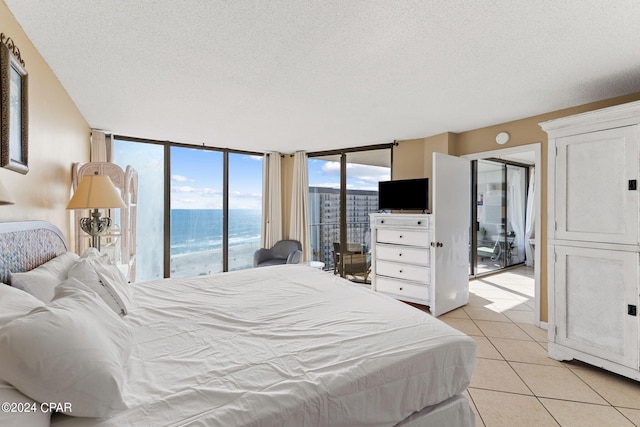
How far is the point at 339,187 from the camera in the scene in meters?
5.39

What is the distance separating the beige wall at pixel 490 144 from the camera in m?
3.25

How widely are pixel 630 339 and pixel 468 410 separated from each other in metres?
1.78

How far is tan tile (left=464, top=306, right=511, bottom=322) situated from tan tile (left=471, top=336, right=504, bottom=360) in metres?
0.65

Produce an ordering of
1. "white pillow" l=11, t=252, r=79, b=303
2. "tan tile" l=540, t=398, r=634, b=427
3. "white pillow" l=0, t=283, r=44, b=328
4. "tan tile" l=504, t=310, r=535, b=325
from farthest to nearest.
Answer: "tan tile" l=504, t=310, r=535, b=325 → "tan tile" l=540, t=398, r=634, b=427 → "white pillow" l=11, t=252, r=79, b=303 → "white pillow" l=0, t=283, r=44, b=328

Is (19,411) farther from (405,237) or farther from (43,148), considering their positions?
(405,237)

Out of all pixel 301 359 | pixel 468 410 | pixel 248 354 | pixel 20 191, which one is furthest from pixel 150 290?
pixel 468 410

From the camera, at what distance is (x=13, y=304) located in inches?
41.5

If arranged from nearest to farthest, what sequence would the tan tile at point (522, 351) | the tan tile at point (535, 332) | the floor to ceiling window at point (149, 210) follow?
the tan tile at point (522, 351)
the tan tile at point (535, 332)
the floor to ceiling window at point (149, 210)

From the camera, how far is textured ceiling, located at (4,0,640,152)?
1.62m

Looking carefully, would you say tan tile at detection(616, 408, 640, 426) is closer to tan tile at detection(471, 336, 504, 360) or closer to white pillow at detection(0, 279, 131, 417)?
tan tile at detection(471, 336, 504, 360)

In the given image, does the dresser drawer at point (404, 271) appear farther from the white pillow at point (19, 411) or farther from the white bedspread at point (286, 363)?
the white pillow at point (19, 411)

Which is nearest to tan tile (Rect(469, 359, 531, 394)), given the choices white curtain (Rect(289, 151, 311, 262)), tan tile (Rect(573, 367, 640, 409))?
tan tile (Rect(573, 367, 640, 409))

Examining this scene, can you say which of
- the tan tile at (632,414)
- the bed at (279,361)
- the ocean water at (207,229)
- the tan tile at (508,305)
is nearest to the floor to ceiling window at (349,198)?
the ocean water at (207,229)

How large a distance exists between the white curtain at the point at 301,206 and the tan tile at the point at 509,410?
12.4 ft
